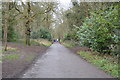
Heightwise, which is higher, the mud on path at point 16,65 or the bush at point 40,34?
the bush at point 40,34

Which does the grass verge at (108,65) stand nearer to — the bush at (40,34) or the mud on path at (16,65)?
the mud on path at (16,65)

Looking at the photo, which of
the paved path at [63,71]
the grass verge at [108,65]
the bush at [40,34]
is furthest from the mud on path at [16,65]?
the bush at [40,34]

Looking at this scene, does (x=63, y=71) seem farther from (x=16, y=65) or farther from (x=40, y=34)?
(x=40, y=34)

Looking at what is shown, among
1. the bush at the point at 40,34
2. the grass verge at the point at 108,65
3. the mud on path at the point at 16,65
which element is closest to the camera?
the mud on path at the point at 16,65

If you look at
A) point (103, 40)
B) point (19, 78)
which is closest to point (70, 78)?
point (19, 78)

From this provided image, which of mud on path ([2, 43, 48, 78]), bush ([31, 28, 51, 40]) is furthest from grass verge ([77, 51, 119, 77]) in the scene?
bush ([31, 28, 51, 40])

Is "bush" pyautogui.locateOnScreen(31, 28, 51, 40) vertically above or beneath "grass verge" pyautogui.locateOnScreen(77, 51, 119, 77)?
above

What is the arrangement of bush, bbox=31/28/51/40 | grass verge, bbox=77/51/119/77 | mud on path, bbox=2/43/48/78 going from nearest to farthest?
mud on path, bbox=2/43/48/78 < grass verge, bbox=77/51/119/77 < bush, bbox=31/28/51/40

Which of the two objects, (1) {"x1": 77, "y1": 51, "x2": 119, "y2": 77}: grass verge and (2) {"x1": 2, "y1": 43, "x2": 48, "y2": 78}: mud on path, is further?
(1) {"x1": 77, "y1": 51, "x2": 119, "y2": 77}: grass verge

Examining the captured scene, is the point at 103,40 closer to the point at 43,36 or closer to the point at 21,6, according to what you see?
the point at 21,6

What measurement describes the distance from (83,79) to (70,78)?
57cm

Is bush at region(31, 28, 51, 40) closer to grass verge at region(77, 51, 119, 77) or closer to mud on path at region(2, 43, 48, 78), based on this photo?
mud on path at region(2, 43, 48, 78)

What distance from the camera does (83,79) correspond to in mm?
6312

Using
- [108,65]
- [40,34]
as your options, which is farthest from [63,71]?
[40,34]
